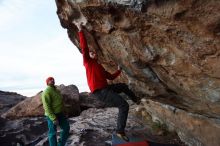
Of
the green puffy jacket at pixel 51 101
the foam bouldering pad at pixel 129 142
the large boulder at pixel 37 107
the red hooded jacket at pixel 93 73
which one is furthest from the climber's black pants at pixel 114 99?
the large boulder at pixel 37 107

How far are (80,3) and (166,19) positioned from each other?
2670mm

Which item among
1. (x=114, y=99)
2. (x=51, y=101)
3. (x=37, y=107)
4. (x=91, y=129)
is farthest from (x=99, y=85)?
(x=37, y=107)

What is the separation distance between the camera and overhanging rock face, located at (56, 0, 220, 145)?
8.22m

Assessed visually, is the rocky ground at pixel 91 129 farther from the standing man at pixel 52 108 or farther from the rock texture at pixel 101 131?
the standing man at pixel 52 108

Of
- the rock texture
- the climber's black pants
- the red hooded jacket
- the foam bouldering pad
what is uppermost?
the red hooded jacket

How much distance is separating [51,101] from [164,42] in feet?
14.7

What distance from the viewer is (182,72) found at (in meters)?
9.95

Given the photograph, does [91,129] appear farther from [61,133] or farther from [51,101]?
[51,101]

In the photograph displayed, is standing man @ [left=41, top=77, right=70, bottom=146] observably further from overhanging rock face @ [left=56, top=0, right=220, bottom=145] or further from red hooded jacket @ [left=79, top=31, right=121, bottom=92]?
overhanging rock face @ [left=56, top=0, right=220, bottom=145]

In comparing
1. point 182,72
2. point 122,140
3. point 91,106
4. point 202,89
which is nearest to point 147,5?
point 182,72

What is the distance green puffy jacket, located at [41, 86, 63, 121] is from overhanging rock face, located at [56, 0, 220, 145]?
211cm

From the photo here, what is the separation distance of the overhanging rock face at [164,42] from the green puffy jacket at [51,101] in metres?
2.11

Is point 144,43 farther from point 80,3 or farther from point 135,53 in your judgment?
point 80,3

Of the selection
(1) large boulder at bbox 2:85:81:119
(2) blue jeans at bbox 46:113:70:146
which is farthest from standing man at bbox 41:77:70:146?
(1) large boulder at bbox 2:85:81:119
